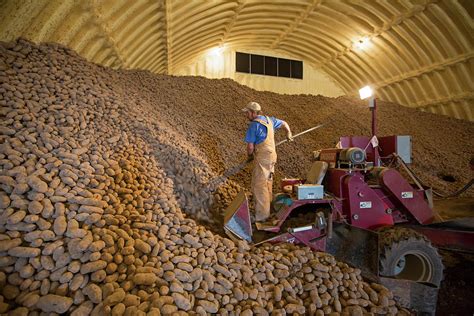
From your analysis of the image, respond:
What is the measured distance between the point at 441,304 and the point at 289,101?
19.3 feet

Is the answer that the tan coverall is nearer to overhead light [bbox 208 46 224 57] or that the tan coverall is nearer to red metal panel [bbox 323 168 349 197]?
red metal panel [bbox 323 168 349 197]

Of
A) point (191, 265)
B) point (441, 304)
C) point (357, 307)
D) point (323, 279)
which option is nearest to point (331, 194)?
point (323, 279)

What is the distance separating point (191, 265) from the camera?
2867 millimetres

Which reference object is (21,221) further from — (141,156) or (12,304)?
(141,156)

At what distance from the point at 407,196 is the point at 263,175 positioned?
169 centimetres

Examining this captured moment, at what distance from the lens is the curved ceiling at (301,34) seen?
5375mm

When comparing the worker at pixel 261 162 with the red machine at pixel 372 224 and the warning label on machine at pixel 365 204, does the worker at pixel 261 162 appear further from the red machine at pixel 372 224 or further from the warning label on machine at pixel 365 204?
the warning label on machine at pixel 365 204

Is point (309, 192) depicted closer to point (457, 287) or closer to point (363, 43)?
point (457, 287)

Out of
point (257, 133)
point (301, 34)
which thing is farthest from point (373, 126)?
point (301, 34)

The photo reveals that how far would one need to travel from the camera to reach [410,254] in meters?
3.60

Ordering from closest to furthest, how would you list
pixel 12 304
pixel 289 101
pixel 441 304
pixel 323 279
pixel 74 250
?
1. pixel 12 304
2. pixel 74 250
3. pixel 323 279
4. pixel 441 304
5. pixel 289 101

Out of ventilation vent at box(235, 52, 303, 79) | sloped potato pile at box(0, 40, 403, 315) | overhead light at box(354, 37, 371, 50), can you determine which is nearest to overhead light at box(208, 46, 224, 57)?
ventilation vent at box(235, 52, 303, 79)

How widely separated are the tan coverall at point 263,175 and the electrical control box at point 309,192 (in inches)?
18.4

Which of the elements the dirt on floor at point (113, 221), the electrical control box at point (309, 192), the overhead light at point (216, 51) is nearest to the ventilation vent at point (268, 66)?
the overhead light at point (216, 51)
